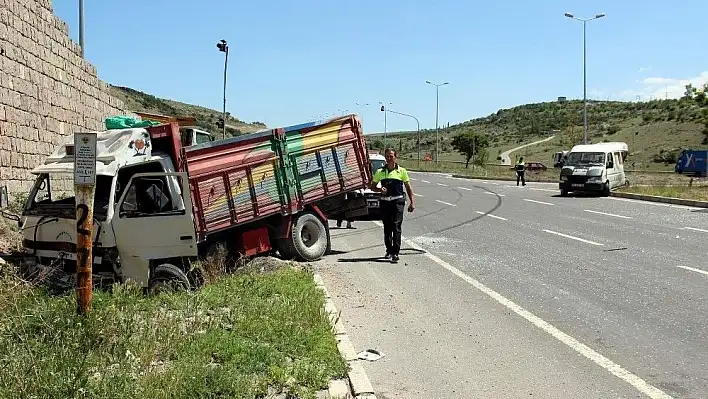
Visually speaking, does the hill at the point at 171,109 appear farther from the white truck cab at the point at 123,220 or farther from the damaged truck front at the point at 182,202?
the white truck cab at the point at 123,220

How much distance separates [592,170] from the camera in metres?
31.1

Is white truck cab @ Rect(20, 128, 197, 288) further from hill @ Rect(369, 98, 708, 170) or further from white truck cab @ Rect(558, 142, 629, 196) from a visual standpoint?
hill @ Rect(369, 98, 708, 170)

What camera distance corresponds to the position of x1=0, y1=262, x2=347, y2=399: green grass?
5.25 m

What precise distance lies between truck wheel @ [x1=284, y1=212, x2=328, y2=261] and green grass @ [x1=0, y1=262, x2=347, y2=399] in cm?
376

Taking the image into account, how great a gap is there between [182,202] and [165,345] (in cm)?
404

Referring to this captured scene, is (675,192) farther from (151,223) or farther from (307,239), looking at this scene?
(151,223)

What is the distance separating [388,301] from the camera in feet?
30.9

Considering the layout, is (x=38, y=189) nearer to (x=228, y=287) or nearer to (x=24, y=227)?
(x=24, y=227)

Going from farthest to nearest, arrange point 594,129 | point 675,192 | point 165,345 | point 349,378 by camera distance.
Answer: point 594,129 < point 675,192 < point 165,345 < point 349,378

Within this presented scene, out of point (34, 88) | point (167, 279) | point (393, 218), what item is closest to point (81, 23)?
point (34, 88)

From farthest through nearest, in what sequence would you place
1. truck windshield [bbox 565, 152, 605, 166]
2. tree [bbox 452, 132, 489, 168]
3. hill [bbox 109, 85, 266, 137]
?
tree [bbox 452, 132, 489, 168] < hill [bbox 109, 85, 266, 137] < truck windshield [bbox 565, 152, 605, 166]

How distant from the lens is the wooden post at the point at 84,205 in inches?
261

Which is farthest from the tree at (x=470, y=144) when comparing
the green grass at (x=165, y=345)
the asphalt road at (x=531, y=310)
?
the green grass at (x=165, y=345)

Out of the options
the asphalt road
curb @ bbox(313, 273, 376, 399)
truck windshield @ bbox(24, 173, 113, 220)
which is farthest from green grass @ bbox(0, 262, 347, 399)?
truck windshield @ bbox(24, 173, 113, 220)
